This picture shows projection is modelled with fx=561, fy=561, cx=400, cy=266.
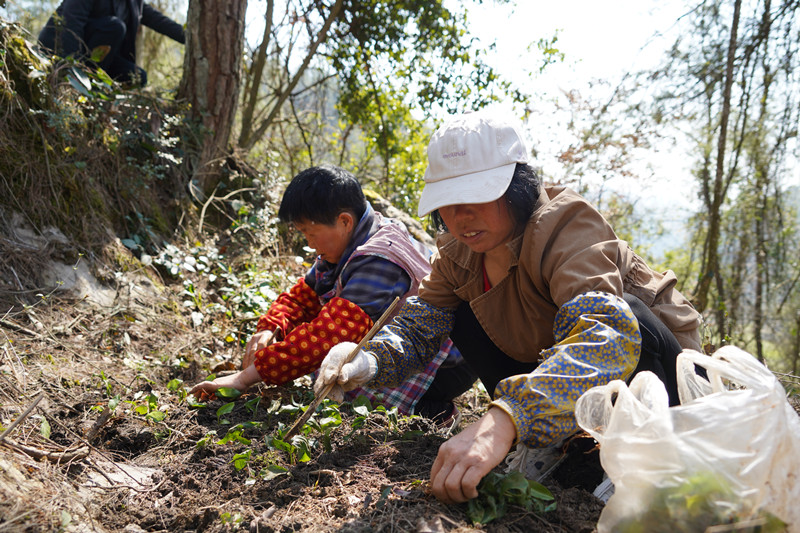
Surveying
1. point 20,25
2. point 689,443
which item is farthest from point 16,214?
point 689,443

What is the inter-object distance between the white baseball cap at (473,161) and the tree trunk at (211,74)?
2987 millimetres

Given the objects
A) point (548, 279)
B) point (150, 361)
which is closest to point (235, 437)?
point (548, 279)

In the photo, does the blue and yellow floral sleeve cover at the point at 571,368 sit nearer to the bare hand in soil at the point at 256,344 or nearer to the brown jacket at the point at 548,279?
the brown jacket at the point at 548,279

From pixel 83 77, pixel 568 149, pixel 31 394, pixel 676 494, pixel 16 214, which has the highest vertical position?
pixel 568 149

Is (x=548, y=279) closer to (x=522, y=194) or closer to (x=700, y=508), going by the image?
(x=522, y=194)

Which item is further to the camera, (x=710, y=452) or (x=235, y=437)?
(x=235, y=437)

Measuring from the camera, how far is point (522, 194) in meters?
1.72

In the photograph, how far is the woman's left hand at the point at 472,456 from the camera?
130 centimetres

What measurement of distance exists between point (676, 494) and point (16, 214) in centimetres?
330

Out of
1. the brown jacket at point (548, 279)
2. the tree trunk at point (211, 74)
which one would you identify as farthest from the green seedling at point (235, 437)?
the tree trunk at point (211, 74)

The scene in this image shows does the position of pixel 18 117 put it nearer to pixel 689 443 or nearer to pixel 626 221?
pixel 689 443

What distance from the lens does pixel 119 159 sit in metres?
3.73

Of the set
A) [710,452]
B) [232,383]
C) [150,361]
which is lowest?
[150,361]

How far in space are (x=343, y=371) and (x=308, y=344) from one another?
19.4 inches
